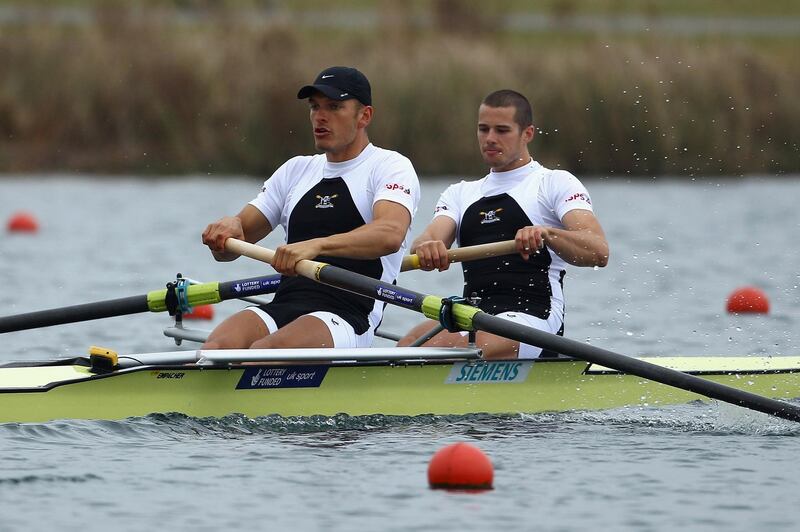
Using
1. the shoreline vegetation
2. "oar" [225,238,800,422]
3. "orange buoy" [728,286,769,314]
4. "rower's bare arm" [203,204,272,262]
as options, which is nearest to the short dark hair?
"oar" [225,238,800,422]

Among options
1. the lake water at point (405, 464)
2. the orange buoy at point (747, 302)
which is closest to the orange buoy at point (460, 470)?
the lake water at point (405, 464)

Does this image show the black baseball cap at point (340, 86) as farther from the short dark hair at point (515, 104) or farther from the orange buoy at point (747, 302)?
the orange buoy at point (747, 302)

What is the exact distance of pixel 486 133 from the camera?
29.7ft

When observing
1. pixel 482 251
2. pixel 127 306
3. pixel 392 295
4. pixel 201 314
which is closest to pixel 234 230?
pixel 127 306

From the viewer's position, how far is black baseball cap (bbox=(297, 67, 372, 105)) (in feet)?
27.7

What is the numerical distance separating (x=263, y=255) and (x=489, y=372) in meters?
1.47

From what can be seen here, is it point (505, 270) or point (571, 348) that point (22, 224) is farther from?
point (571, 348)

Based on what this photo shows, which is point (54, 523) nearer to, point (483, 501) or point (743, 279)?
point (483, 501)

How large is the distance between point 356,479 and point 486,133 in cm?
276

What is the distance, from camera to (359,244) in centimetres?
827

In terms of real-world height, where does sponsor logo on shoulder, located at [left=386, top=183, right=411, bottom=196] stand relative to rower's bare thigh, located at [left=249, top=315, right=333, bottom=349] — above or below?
above

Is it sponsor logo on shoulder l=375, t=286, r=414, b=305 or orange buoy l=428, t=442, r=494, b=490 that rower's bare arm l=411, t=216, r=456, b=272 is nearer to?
sponsor logo on shoulder l=375, t=286, r=414, b=305

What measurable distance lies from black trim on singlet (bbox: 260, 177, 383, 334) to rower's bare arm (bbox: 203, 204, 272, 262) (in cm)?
33

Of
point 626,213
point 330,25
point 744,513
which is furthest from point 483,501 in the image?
point 330,25
